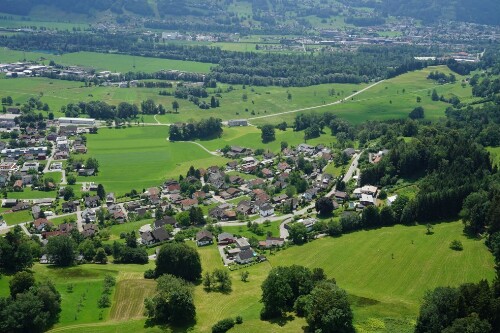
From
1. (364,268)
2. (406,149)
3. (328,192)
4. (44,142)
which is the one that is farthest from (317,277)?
(44,142)

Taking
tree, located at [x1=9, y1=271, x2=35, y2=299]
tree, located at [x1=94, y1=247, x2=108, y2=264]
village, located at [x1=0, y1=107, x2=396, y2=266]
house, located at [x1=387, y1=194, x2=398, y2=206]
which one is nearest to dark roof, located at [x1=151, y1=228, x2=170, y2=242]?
village, located at [x1=0, y1=107, x2=396, y2=266]

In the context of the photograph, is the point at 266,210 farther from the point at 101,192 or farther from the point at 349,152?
the point at 349,152

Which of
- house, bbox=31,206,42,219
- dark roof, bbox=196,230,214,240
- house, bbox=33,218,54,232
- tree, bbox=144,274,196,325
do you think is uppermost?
tree, bbox=144,274,196,325

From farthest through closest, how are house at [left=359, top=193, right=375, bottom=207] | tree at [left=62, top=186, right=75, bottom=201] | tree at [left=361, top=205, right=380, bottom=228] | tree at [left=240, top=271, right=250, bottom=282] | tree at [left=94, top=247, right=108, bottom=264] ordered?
tree at [left=62, top=186, right=75, bottom=201] → house at [left=359, top=193, right=375, bottom=207] → tree at [left=361, top=205, right=380, bottom=228] → tree at [left=94, top=247, right=108, bottom=264] → tree at [left=240, top=271, right=250, bottom=282]

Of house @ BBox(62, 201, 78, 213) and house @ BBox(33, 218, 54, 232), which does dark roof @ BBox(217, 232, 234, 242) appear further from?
house @ BBox(62, 201, 78, 213)

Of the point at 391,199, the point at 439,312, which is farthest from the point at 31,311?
the point at 391,199

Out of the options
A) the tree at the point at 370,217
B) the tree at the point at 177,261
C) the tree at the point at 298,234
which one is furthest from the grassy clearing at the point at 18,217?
the tree at the point at 370,217
